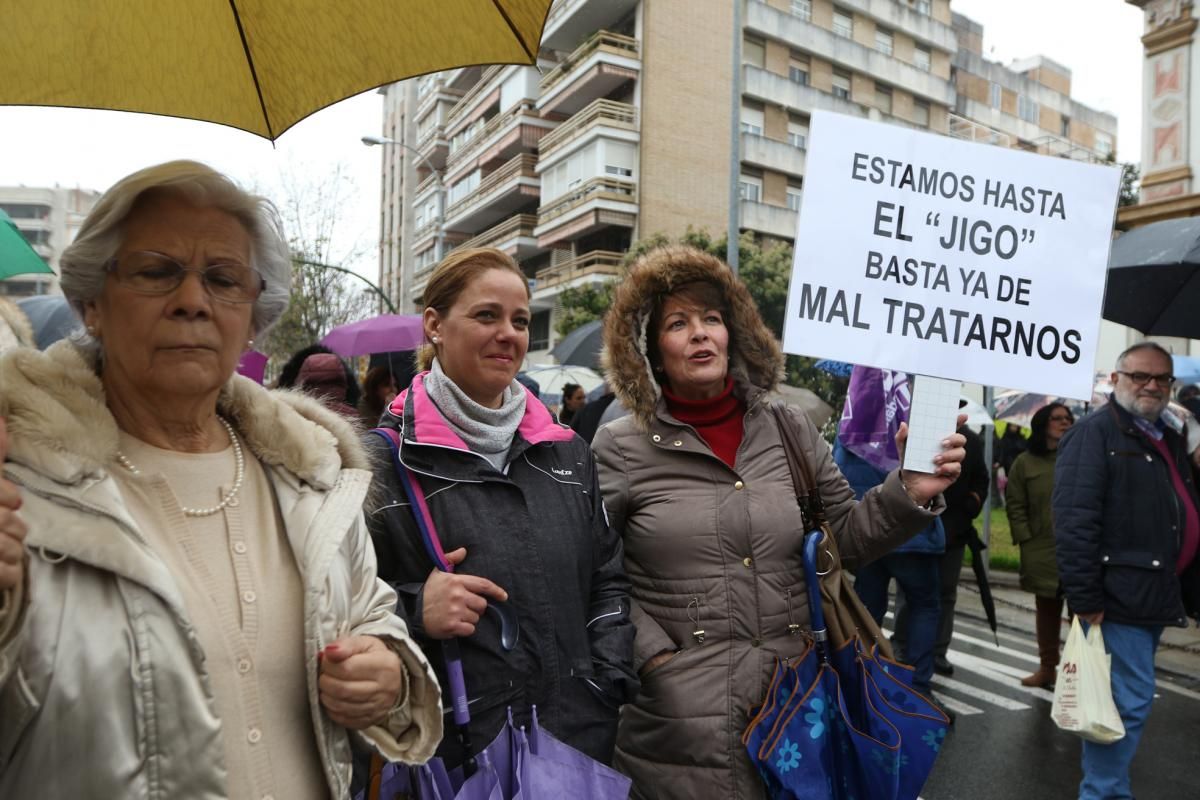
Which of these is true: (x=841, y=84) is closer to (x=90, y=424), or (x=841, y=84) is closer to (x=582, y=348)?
(x=582, y=348)

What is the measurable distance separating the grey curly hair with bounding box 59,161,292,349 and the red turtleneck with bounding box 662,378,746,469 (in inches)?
58.3

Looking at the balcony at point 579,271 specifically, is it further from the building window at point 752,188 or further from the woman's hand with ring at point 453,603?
the woman's hand with ring at point 453,603

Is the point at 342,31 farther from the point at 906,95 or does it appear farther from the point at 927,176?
the point at 906,95

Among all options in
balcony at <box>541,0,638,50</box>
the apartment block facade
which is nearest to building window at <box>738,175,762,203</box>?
the apartment block facade

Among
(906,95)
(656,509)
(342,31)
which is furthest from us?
(906,95)

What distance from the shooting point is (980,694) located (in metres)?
6.45

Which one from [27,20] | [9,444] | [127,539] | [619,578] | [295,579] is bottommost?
[619,578]

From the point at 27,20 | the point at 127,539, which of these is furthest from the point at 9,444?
the point at 27,20

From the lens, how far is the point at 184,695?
1.42m

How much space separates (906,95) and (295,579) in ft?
155

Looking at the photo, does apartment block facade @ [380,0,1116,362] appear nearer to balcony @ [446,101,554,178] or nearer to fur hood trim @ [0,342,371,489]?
balcony @ [446,101,554,178]

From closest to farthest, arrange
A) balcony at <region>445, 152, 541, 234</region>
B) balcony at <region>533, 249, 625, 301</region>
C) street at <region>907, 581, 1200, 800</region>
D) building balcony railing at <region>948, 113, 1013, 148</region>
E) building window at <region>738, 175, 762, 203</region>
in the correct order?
street at <region>907, 581, 1200, 800</region> < balcony at <region>533, 249, 625, 301</region> < building window at <region>738, 175, 762, 203</region> < balcony at <region>445, 152, 541, 234</region> < building balcony railing at <region>948, 113, 1013, 148</region>

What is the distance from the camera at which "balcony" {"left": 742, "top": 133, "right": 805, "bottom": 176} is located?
36875 millimetres

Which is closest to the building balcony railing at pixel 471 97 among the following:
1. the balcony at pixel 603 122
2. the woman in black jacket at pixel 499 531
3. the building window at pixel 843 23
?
the balcony at pixel 603 122
